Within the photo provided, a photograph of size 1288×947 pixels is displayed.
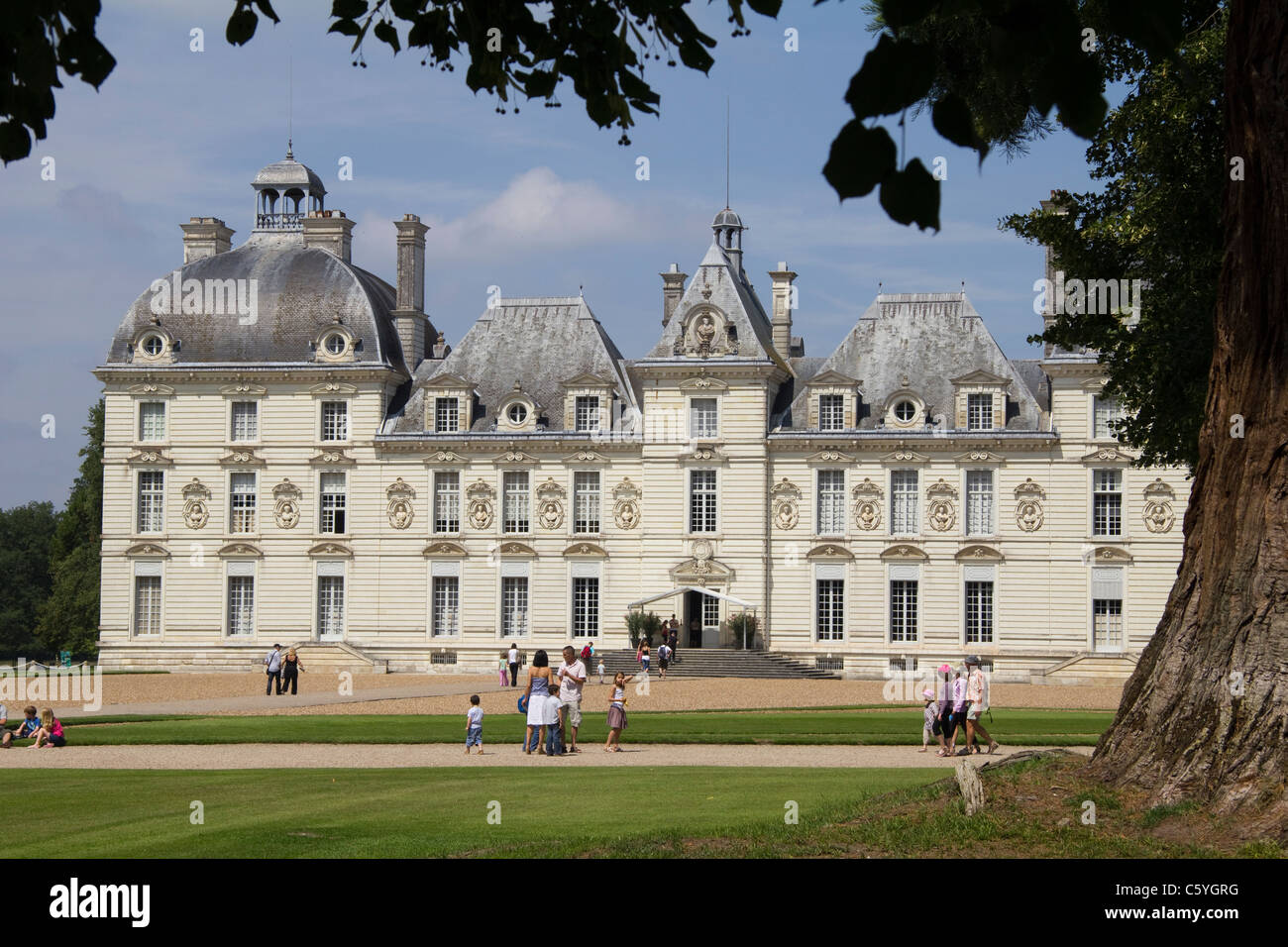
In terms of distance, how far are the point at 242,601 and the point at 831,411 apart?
19655 mm

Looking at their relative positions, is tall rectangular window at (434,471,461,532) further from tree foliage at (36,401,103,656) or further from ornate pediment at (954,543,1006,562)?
tree foliage at (36,401,103,656)

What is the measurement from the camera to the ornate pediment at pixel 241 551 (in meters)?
51.9

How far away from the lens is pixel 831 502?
1950 inches

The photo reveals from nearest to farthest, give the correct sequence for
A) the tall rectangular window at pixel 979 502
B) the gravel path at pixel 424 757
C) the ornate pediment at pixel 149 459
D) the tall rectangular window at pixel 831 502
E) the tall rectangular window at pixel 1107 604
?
the gravel path at pixel 424 757, the tall rectangular window at pixel 1107 604, the tall rectangular window at pixel 979 502, the tall rectangular window at pixel 831 502, the ornate pediment at pixel 149 459

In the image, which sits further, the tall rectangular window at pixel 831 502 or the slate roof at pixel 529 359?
the slate roof at pixel 529 359

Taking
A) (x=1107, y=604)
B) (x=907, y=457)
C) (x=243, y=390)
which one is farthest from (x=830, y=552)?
(x=243, y=390)

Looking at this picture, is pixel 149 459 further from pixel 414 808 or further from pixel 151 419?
pixel 414 808

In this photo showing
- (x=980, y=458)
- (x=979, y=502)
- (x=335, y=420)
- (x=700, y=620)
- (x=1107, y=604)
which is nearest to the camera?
(x=1107, y=604)

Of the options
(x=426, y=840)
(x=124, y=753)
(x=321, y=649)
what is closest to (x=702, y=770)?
(x=426, y=840)

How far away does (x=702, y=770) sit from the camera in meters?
19.2

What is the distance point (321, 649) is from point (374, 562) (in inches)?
124

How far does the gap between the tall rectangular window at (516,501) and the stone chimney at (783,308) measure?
921cm

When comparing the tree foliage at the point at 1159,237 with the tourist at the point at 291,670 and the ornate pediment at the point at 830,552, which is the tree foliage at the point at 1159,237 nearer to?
the tourist at the point at 291,670

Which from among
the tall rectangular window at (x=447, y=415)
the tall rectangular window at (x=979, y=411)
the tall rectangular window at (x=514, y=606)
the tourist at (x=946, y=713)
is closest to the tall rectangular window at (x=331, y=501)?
the tall rectangular window at (x=447, y=415)
